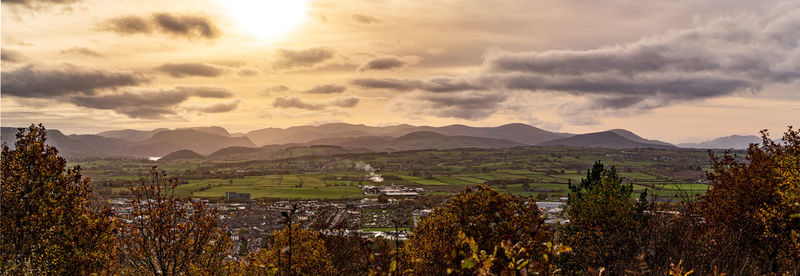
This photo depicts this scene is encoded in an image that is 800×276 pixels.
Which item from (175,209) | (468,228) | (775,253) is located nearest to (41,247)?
(175,209)

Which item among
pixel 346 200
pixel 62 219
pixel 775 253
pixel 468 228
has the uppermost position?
pixel 468 228

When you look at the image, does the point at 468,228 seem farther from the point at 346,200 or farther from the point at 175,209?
the point at 346,200

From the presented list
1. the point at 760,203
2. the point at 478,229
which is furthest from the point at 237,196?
the point at 478,229

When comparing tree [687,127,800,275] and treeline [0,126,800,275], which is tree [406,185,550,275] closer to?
treeline [0,126,800,275]

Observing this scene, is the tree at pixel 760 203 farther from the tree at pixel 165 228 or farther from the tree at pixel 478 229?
the tree at pixel 165 228

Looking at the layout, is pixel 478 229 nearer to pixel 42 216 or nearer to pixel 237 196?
pixel 42 216

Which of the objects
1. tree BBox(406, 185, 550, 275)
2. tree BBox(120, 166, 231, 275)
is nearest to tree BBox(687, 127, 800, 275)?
tree BBox(406, 185, 550, 275)

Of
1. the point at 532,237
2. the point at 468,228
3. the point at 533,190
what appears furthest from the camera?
the point at 533,190

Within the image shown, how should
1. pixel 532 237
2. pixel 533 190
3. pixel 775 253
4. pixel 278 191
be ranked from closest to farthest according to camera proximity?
1. pixel 532 237
2. pixel 775 253
3. pixel 533 190
4. pixel 278 191
